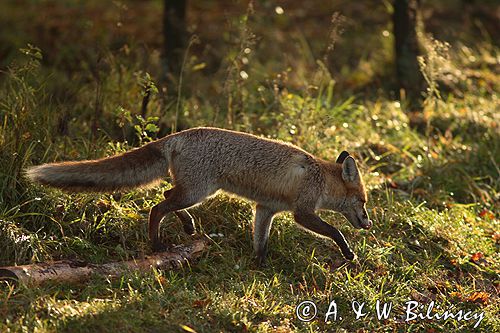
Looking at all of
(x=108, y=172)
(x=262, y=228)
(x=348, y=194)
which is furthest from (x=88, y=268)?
(x=348, y=194)

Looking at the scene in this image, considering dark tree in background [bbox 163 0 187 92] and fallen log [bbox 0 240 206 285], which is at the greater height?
dark tree in background [bbox 163 0 187 92]

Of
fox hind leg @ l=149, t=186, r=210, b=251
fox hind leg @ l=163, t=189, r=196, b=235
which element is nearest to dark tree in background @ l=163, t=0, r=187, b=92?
fox hind leg @ l=163, t=189, r=196, b=235

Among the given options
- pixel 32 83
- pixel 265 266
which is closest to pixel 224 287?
pixel 265 266

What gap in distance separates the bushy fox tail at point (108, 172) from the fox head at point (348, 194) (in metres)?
1.55

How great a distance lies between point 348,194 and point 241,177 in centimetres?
104

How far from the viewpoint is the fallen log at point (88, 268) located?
5.17 metres

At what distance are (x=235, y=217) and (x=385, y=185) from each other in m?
1.95

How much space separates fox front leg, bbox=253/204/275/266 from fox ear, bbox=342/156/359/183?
29.0 inches

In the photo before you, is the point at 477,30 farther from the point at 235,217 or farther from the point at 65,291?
the point at 65,291

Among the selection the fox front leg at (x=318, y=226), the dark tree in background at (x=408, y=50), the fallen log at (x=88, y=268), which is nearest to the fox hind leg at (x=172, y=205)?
the fallen log at (x=88, y=268)

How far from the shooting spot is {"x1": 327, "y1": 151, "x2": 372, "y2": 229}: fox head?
6.43 meters

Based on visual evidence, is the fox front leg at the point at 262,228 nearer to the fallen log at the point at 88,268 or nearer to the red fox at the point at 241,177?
the red fox at the point at 241,177

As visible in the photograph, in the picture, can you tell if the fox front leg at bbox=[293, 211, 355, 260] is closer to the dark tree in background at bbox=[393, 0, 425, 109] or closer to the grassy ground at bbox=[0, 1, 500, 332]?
the grassy ground at bbox=[0, 1, 500, 332]

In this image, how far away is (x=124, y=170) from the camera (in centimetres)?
581
